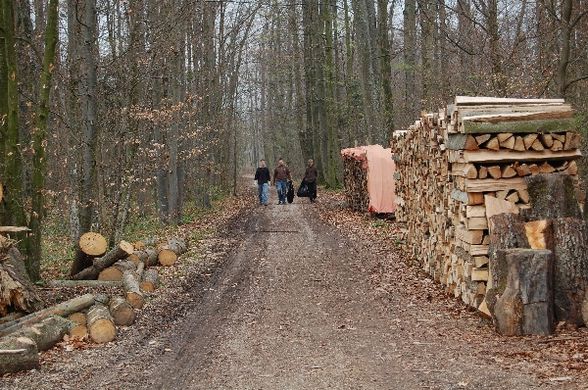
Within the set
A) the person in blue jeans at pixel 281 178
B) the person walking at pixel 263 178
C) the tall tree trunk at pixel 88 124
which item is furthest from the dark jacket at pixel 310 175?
the tall tree trunk at pixel 88 124

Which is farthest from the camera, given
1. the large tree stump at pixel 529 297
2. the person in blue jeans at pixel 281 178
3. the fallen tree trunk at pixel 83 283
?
the person in blue jeans at pixel 281 178

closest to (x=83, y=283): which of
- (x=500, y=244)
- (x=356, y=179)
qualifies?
(x=500, y=244)

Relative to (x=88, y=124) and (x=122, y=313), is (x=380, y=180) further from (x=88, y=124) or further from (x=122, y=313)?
(x=122, y=313)

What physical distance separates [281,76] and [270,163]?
15.4 metres

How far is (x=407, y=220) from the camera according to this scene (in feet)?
47.6

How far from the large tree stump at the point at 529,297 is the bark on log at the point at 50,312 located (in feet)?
17.5

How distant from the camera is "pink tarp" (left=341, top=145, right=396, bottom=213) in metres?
20.2

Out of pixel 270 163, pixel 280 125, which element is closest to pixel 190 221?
pixel 280 125

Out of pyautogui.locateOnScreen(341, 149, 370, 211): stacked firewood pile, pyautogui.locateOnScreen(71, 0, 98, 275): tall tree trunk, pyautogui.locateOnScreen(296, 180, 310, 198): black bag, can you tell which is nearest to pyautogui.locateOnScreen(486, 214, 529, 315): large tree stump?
pyautogui.locateOnScreen(71, 0, 98, 275): tall tree trunk

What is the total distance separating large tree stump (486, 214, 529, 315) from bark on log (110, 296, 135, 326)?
4557 mm

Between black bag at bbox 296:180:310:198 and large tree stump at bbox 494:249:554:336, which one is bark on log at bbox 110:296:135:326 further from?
black bag at bbox 296:180:310:198

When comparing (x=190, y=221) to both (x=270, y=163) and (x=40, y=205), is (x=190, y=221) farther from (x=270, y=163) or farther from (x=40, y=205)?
(x=270, y=163)

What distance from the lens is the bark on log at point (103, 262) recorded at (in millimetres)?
11821

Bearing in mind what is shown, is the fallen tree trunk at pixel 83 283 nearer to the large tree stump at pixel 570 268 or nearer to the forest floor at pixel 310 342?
the forest floor at pixel 310 342
